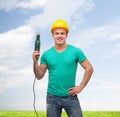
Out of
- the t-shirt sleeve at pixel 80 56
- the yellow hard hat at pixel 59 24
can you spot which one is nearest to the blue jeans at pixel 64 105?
the t-shirt sleeve at pixel 80 56

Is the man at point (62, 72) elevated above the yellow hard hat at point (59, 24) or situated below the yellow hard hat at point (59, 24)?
below

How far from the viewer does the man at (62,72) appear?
18.7ft

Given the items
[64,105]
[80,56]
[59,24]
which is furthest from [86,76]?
[59,24]

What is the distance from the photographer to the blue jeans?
18.7ft

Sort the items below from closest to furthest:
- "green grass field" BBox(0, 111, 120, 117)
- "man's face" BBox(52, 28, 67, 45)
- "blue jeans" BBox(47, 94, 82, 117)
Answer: "blue jeans" BBox(47, 94, 82, 117)
"man's face" BBox(52, 28, 67, 45)
"green grass field" BBox(0, 111, 120, 117)

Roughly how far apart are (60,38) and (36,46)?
0.38 metres

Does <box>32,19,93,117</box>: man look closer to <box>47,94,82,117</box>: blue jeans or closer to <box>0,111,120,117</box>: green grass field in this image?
<box>47,94,82,117</box>: blue jeans

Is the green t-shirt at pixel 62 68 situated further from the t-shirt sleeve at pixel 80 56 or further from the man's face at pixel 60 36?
the man's face at pixel 60 36

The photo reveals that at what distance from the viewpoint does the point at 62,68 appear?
5.75 m

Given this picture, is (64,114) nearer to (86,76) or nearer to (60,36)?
(86,76)

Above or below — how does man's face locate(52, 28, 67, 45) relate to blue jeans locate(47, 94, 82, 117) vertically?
above

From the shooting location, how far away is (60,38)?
5.80 m

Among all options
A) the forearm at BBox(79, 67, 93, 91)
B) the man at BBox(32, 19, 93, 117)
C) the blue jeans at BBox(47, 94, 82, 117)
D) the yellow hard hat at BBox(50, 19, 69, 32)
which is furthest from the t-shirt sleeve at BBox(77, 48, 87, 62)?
the blue jeans at BBox(47, 94, 82, 117)

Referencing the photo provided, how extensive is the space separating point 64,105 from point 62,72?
19.2 inches
